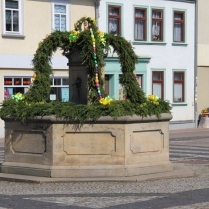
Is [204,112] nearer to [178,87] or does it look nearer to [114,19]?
[178,87]

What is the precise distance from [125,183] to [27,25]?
17875 mm

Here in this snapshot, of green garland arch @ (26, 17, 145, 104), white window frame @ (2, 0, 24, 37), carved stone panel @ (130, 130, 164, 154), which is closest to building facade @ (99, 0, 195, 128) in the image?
white window frame @ (2, 0, 24, 37)

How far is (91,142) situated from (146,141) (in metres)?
1.13

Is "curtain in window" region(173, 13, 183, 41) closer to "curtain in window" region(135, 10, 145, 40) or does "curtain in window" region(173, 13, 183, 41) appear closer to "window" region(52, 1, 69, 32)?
"curtain in window" region(135, 10, 145, 40)

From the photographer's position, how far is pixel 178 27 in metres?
36.7

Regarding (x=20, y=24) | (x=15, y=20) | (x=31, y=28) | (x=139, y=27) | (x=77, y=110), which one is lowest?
(x=77, y=110)

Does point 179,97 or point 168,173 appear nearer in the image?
point 168,173

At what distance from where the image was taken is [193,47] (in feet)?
123

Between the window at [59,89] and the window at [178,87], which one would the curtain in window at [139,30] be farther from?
the window at [59,89]

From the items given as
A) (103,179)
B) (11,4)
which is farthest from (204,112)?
(103,179)

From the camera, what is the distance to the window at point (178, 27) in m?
36.5

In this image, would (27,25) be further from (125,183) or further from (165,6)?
(125,183)

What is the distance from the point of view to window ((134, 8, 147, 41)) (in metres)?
34.6

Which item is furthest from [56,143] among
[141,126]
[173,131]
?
[173,131]
